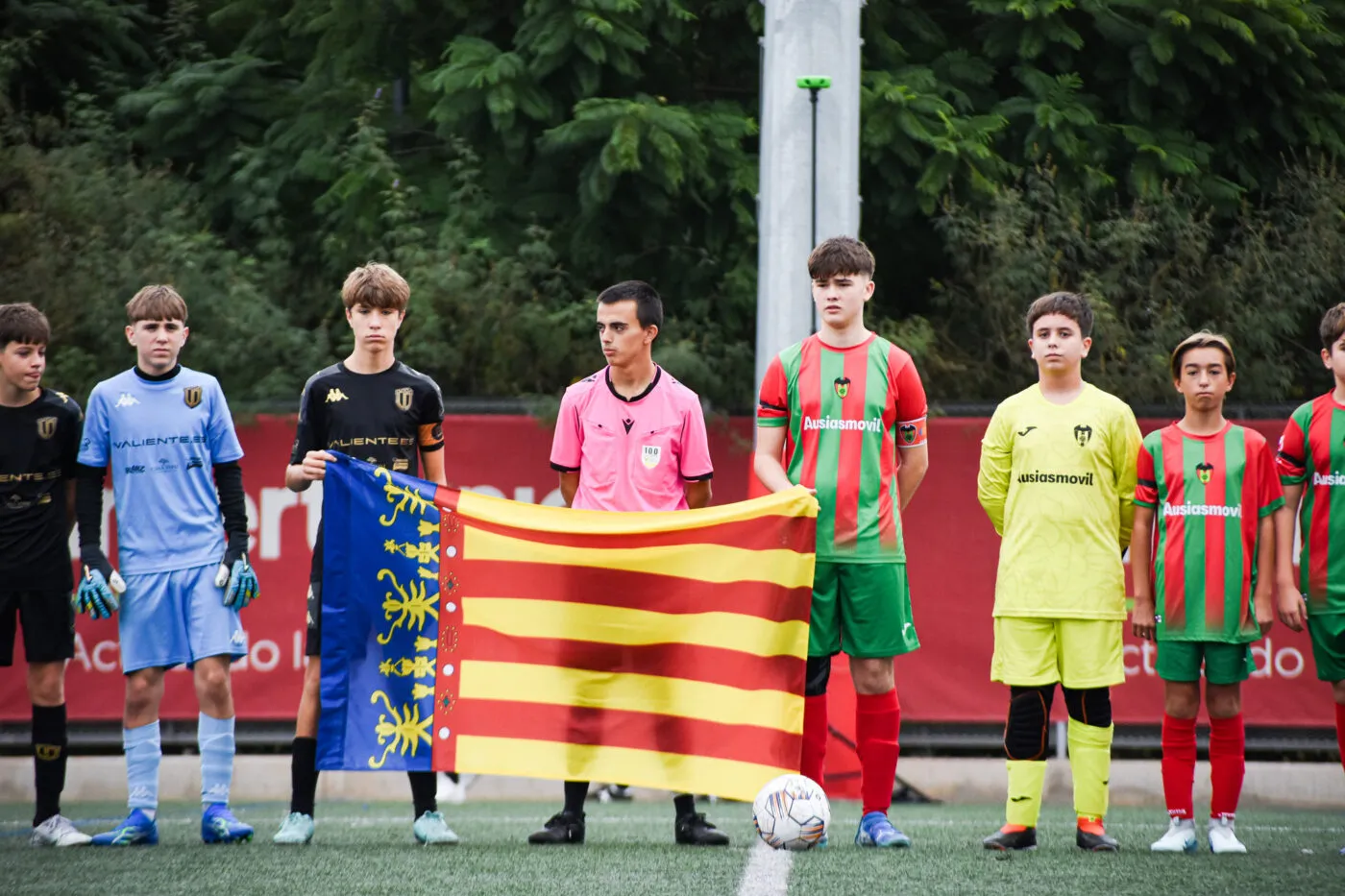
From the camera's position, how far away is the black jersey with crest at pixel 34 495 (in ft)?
20.7

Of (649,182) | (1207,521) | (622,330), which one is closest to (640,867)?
(622,330)

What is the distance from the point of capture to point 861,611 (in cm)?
583

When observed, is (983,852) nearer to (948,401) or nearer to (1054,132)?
(948,401)

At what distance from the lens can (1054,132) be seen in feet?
36.8

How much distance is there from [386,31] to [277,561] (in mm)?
4756

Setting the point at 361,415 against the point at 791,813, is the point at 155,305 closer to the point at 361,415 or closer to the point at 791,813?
the point at 361,415

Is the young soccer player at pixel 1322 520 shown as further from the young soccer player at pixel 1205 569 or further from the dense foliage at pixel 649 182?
the dense foliage at pixel 649 182

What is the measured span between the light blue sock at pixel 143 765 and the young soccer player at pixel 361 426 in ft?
1.84

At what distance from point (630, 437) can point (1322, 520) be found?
2678mm

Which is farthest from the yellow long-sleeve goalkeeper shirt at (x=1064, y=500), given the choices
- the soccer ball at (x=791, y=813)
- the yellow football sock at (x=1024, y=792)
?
the soccer ball at (x=791, y=813)

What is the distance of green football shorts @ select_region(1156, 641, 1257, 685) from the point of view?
601cm

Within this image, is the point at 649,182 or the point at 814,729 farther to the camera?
the point at 649,182

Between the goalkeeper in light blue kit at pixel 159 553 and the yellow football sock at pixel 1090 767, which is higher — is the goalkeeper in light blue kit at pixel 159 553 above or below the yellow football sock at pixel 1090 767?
above

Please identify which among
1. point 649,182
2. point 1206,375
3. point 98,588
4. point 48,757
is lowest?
point 48,757
